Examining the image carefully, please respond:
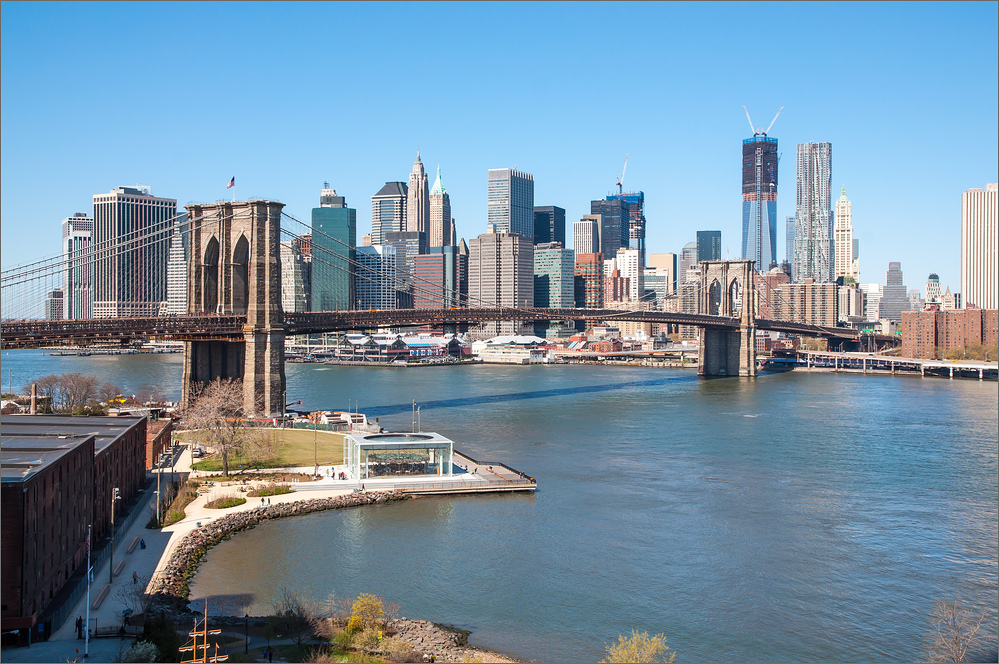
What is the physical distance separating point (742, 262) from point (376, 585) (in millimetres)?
75188

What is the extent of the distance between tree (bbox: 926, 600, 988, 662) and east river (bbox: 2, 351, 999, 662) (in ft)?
0.93

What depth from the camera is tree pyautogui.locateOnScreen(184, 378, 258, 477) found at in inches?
1163

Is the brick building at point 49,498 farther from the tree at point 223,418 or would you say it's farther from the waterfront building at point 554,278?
the waterfront building at point 554,278

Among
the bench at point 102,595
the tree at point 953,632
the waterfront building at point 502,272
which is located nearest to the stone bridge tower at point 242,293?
the bench at point 102,595

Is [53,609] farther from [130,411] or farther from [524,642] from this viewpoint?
[130,411]

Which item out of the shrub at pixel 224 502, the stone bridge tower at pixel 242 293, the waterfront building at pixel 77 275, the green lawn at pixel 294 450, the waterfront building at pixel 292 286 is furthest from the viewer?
the waterfront building at pixel 292 286

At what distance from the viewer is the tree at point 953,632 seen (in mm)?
15258

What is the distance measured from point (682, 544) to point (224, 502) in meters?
12.1

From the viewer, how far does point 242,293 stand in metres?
41.5

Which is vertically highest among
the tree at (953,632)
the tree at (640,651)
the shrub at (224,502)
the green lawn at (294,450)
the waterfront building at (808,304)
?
the waterfront building at (808,304)

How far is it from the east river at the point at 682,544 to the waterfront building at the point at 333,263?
86.6 m

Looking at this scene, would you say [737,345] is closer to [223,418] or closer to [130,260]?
[223,418]

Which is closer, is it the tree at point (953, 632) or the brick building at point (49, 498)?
the brick building at point (49, 498)

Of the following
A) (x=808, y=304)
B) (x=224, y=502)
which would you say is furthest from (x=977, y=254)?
(x=224, y=502)
